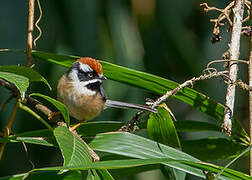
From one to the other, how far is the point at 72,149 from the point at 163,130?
1.92 ft

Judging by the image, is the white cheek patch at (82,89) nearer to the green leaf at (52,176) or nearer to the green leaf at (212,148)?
the green leaf at (212,148)

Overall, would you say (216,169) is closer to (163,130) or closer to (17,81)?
(163,130)

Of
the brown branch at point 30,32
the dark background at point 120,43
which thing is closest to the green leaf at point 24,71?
the brown branch at point 30,32

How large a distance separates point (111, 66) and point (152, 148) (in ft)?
1.50

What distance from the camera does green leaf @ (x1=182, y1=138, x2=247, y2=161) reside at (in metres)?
2.24

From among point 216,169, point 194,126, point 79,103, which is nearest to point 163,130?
point 194,126

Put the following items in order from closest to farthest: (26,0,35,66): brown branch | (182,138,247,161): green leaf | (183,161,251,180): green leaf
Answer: (183,161,251,180): green leaf < (26,0,35,66): brown branch < (182,138,247,161): green leaf

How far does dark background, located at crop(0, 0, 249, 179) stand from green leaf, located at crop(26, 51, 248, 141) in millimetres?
1335

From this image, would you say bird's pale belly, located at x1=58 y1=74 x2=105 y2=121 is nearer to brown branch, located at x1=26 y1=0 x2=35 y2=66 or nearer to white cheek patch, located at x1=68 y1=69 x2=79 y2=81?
white cheek patch, located at x1=68 y1=69 x2=79 y2=81

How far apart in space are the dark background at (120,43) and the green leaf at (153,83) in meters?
1.33

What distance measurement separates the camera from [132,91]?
378 cm

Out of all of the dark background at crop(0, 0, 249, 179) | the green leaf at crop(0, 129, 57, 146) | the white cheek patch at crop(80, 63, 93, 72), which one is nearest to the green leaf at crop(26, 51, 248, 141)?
the green leaf at crop(0, 129, 57, 146)

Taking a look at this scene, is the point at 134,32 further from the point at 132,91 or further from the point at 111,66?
the point at 111,66

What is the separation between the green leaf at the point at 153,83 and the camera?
209 centimetres
